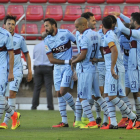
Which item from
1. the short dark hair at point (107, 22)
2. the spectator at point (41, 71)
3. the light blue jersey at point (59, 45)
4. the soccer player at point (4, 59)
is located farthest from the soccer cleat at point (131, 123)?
the spectator at point (41, 71)

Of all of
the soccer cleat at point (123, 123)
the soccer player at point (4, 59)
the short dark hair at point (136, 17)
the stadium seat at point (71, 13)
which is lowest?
the soccer cleat at point (123, 123)

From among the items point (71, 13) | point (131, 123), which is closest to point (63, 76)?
point (131, 123)

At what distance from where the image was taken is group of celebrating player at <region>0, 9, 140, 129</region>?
7035 mm

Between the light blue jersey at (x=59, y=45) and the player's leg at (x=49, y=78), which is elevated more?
the light blue jersey at (x=59, y=45)

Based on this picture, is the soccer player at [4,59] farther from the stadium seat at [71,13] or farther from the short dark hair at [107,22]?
the stadium seat at [71,13]

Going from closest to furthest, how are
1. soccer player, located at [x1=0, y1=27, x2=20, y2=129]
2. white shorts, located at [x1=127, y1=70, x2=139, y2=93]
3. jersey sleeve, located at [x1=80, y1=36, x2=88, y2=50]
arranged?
1. soccer player, located at [x1=0, y1=27, x2=20, y2=129]
2. jersey sleeve, located at [x1=80, y1=36, x2=88, y2=50]
3. white shorts, located at [x1=127, y1=70, x2=139, y2=93]

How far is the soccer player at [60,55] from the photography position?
797 cm

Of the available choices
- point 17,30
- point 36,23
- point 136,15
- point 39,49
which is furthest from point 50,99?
point 136,15

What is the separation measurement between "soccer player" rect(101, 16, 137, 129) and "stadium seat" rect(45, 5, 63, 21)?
9474mm

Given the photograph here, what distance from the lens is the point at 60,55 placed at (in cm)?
805

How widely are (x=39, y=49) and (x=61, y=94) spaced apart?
5069 millimetres

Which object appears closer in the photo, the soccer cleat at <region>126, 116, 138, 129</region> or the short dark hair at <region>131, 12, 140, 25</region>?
the soccer cleat at <region>126, 116, 138, 129</region>

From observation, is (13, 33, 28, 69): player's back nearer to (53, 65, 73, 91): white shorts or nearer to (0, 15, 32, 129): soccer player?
(0, 15, 32, 129): soccer player

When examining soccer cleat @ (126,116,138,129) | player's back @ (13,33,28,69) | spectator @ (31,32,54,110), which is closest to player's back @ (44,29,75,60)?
player's back @ (13,33,28,69)
